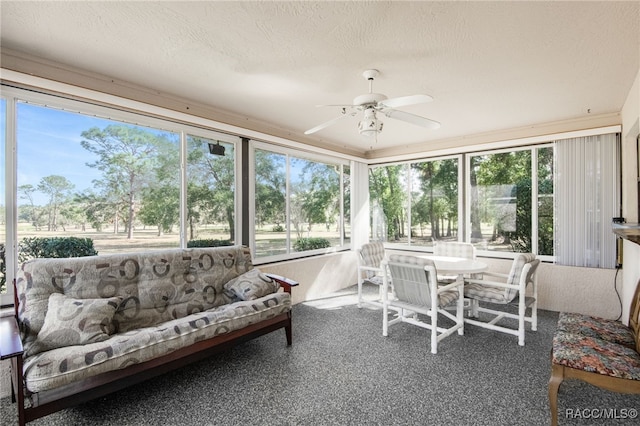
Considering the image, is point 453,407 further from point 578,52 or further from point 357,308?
point 578,52

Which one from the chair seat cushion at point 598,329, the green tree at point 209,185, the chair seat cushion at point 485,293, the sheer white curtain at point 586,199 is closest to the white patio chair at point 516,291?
the chair seat cushion at point 485,293

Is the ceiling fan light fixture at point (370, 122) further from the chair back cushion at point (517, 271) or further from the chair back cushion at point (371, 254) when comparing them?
the chair back cushion at point (371, 254)

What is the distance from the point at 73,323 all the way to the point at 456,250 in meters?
4.36

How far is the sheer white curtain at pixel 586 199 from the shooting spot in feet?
12.5

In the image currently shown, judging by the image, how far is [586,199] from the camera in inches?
155

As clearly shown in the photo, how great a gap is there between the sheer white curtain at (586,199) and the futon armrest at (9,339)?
18.0ft

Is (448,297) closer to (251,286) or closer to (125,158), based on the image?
(251,286)

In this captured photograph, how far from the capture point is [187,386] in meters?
2.38

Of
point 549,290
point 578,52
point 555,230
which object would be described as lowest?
point 549,290

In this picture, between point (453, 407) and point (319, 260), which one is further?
point (319, 260)

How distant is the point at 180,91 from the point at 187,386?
2.75 m

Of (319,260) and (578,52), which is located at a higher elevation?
(578,52)

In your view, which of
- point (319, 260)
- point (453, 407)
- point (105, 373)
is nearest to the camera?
point (105, 373)

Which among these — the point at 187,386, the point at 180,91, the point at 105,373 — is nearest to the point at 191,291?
the point at 187,386
